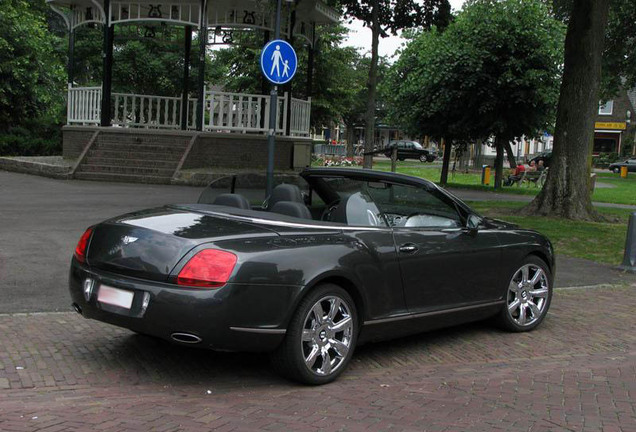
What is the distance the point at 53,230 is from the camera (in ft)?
34.4

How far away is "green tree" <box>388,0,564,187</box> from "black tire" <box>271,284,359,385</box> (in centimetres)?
1995

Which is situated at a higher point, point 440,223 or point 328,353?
point 440,223

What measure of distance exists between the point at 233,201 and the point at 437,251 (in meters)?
1.71

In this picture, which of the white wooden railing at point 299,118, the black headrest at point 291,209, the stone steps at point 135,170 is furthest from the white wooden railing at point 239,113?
the black headrest at point 291,209

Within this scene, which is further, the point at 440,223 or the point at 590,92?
the point at 590,92

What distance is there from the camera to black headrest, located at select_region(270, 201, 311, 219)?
536 centimetres

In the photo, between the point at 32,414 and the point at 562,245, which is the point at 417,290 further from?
the point at 562,245

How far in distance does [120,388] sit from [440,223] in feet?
9.54

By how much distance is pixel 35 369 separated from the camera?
16.1 ft

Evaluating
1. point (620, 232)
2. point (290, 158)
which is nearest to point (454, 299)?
point (620, 232)

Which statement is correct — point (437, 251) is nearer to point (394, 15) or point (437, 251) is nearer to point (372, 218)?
point (372, 218)

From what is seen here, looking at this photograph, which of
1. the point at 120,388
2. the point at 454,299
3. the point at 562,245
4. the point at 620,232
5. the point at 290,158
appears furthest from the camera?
→ the point at 290,158

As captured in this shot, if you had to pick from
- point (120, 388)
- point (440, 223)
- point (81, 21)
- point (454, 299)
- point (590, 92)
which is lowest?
point (120, 388)

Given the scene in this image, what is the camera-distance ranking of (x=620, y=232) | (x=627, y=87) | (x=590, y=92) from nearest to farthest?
1. (x=620, y=232)
2. (x=590, y=92)
3. (x=627, y=87)
